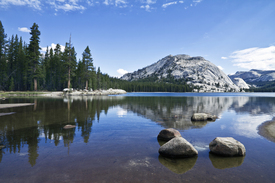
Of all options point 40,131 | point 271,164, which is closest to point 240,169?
point 271,164

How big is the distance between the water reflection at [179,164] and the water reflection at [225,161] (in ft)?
3.59

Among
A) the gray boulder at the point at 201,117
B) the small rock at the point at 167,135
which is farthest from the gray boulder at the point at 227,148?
Result: the gray boulder at the point at 201,117

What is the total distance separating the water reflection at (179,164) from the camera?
27.4 ft

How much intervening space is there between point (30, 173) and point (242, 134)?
57.4 ft

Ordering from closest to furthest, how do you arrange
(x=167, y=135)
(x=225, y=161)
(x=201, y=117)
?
(x=225, y=161) → (x=167, y=135) → (x=201, y=117)

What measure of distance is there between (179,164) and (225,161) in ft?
9.87

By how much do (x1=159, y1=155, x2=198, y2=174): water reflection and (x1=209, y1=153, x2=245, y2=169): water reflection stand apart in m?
1.10

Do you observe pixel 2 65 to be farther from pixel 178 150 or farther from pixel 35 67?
pixel 178 150

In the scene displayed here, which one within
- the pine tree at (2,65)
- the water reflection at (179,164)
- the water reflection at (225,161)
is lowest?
the water reflection at (225,161)

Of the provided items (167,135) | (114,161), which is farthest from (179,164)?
(167,135)

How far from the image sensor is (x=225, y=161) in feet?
31.2

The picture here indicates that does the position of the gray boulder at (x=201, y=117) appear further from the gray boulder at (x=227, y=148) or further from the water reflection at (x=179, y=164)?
the water reflection at (x=179, y=164)

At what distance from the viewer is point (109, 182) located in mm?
6828

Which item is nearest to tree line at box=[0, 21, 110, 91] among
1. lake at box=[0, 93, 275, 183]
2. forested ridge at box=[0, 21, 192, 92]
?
forested ridge at box=[0, 21, 192, 92]
